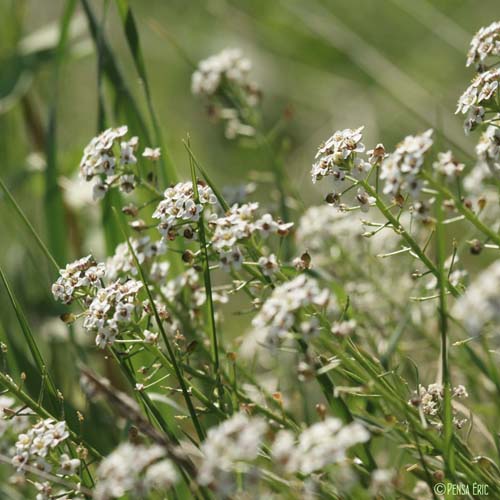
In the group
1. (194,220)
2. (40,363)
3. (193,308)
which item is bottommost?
(40,363)

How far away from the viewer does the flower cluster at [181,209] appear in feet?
3.91

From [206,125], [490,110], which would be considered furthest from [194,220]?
[206,125]

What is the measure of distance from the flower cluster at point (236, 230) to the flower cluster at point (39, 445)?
313mm

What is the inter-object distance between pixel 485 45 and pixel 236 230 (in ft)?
1.56

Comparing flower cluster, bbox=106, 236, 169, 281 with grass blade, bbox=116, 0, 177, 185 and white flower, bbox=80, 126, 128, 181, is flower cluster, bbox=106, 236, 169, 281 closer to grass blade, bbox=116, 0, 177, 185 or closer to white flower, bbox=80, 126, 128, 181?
white flower, bbox=80, 126, 128, 181

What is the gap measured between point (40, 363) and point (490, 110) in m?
0.77

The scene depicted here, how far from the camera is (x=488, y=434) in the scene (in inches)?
54.1

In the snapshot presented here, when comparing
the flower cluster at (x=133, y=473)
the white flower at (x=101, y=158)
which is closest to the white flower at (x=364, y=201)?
the white flower at (x=101, y=158)

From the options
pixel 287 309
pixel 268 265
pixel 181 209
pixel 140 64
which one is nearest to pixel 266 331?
pixel 287 309

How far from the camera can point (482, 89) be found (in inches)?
47.4

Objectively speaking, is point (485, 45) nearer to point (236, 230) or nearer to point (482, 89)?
point (482, 89)

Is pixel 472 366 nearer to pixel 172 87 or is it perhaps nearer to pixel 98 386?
pixel 98 386

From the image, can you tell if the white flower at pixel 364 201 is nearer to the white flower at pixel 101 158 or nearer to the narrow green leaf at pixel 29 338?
the white flower at pixel 101 158

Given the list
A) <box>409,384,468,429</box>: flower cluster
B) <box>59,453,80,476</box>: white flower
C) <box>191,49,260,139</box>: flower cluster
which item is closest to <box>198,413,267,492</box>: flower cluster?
<box>59,453,80,476</box>: white flower
